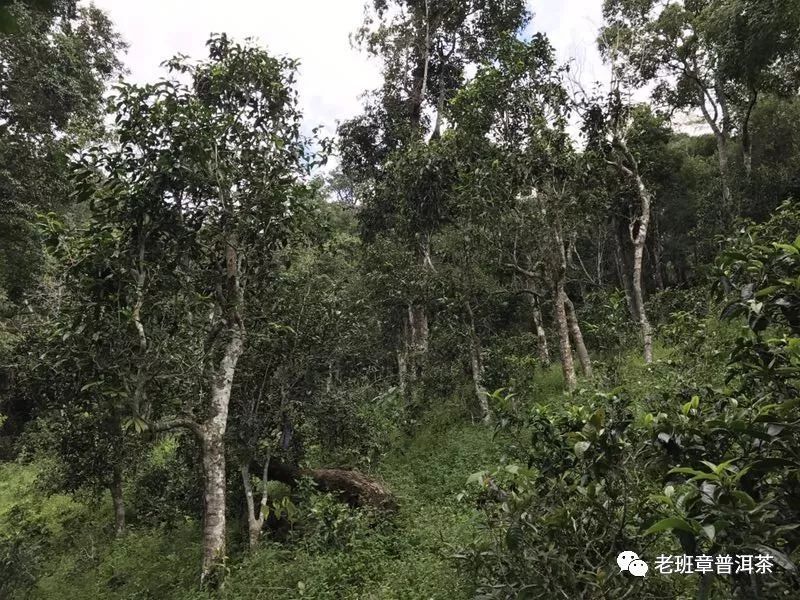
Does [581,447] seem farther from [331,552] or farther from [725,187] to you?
[725,187]

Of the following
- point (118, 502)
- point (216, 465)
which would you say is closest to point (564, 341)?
point (216, 465)

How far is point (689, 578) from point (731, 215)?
16.8 m

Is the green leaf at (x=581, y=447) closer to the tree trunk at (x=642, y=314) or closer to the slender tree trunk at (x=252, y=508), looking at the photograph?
the slender tree trunk at (x=252, y=508)

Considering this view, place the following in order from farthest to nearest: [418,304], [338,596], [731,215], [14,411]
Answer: [14,411] < [731,215] < [418,304] < [338,596]

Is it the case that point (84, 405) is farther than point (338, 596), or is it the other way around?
point (84, 405)

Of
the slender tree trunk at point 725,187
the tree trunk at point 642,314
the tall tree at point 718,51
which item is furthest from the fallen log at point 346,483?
the slender tree trunk at point 725,187

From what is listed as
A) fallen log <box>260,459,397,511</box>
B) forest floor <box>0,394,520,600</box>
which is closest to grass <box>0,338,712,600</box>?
forest floor <box>0,394,520,600</box>

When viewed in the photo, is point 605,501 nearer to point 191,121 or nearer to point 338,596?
point 338,596

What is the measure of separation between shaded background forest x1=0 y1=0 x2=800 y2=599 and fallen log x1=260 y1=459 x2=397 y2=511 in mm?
53

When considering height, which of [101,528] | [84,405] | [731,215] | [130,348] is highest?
[731,215]

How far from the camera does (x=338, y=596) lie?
6.23 metres

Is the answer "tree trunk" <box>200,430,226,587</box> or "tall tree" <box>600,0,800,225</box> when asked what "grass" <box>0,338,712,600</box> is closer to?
"tree trunk" <box>200,430,226,587</box>

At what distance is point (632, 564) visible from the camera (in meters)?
3.05

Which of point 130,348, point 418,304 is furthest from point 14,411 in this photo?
point 130,348
